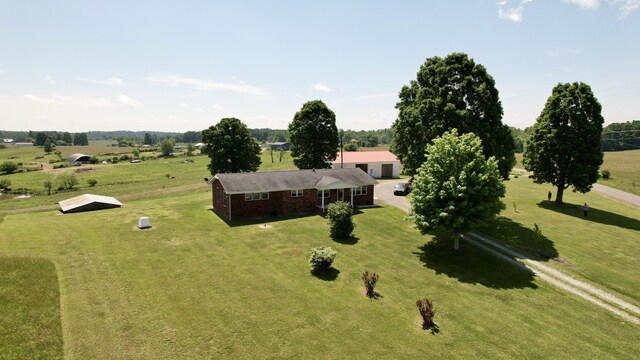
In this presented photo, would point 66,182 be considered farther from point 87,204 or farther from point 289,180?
point 289,180

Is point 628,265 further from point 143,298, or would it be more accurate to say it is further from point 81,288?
point 81,288


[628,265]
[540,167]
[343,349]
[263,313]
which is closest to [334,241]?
[263,313]

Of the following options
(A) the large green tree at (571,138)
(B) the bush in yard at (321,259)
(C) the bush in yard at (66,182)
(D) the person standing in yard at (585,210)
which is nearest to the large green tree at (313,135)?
(A) the large green tree at (571,138)

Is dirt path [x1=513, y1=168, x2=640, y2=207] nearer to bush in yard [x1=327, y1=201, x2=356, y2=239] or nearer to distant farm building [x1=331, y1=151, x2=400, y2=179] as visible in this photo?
distant farm building [x1=331, y1=151, x2=400, y2=179]

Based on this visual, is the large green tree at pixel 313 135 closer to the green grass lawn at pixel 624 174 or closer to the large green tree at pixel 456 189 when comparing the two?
the large green tree at pixel 456 189

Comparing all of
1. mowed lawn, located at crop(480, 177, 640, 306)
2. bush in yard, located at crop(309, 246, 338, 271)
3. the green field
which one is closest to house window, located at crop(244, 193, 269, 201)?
the green field

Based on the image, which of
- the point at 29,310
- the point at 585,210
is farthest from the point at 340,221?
the point at 585,210
